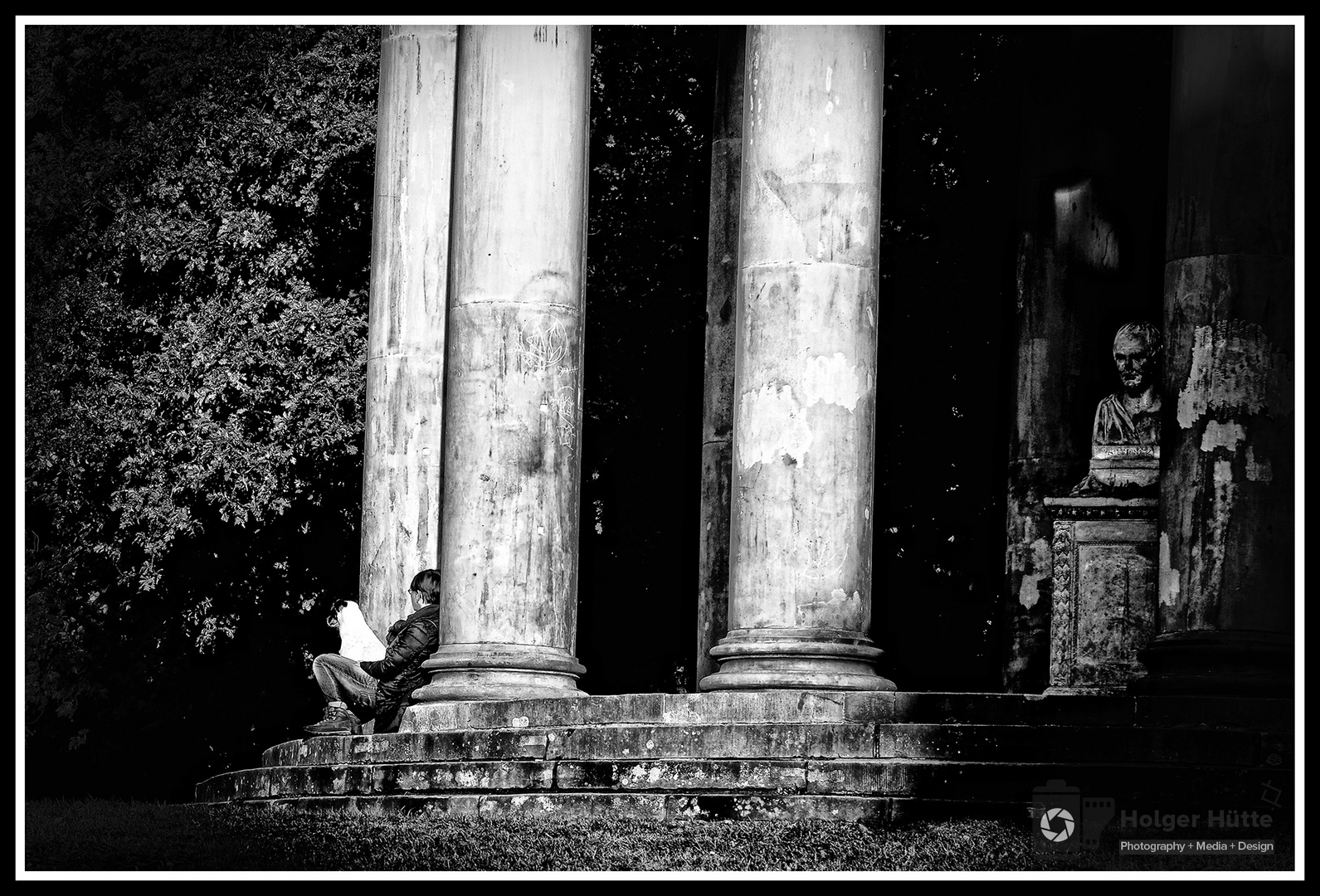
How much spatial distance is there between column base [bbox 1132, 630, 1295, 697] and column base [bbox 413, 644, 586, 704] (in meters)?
6.70

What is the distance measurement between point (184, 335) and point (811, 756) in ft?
76.1

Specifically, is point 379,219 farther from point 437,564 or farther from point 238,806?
point 238,806

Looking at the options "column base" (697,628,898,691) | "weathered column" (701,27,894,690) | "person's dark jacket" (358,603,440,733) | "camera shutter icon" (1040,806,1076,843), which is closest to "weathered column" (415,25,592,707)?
"person's dark jacket" (358,603,440,733)

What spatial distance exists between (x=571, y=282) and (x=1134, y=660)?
806 cm

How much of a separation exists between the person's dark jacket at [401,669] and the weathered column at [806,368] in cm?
454

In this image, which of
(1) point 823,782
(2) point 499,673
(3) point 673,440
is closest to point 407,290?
(2) point 499,673

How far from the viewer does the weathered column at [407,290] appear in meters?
33.6

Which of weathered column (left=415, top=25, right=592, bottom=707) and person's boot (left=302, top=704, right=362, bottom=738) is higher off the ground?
weathered column (left=415, top=25, right=592, bottom=707)

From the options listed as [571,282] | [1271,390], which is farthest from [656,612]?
[1271,390]

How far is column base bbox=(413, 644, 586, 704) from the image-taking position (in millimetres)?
27547

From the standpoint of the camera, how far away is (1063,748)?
23.4 m

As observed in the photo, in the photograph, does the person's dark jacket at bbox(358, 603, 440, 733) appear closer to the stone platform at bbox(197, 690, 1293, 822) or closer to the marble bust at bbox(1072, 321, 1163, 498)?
the stone platform at bbox(197, 690, 1293, 822)

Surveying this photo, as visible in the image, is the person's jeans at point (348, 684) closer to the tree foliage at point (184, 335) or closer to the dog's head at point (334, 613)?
the dog's head at point (334, 613)

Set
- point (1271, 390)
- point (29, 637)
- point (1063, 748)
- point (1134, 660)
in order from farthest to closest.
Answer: point (29, 637), point (1134, 660), point (1271, 390), point (1063, 748)
